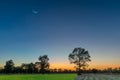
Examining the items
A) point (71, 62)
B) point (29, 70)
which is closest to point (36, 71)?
point (29, 70)

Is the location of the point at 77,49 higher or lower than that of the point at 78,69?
higher

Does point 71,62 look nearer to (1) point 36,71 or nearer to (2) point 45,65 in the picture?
(2) point 45,65

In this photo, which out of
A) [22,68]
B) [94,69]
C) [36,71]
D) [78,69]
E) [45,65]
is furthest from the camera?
[94,69]

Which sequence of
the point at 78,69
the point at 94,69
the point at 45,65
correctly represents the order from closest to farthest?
1. the point at 78,69
2. the point at 45,65
3. the point at 94,69

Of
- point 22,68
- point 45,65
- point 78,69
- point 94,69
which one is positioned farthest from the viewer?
point 94,69

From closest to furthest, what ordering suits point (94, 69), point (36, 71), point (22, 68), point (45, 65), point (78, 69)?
point (78, 69)
point (45, 65)
point (36, 71)
point (22, 68)
point (94, 69)

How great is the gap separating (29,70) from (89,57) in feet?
166

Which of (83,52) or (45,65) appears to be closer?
(83,52)

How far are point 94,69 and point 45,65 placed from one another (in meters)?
45.0

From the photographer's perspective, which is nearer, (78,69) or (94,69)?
(78,69)

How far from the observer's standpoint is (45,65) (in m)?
133

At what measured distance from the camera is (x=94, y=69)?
165500 mm

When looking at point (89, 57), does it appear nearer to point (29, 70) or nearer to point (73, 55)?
point (73, 55)

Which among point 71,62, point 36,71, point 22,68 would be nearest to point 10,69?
point 22,68
